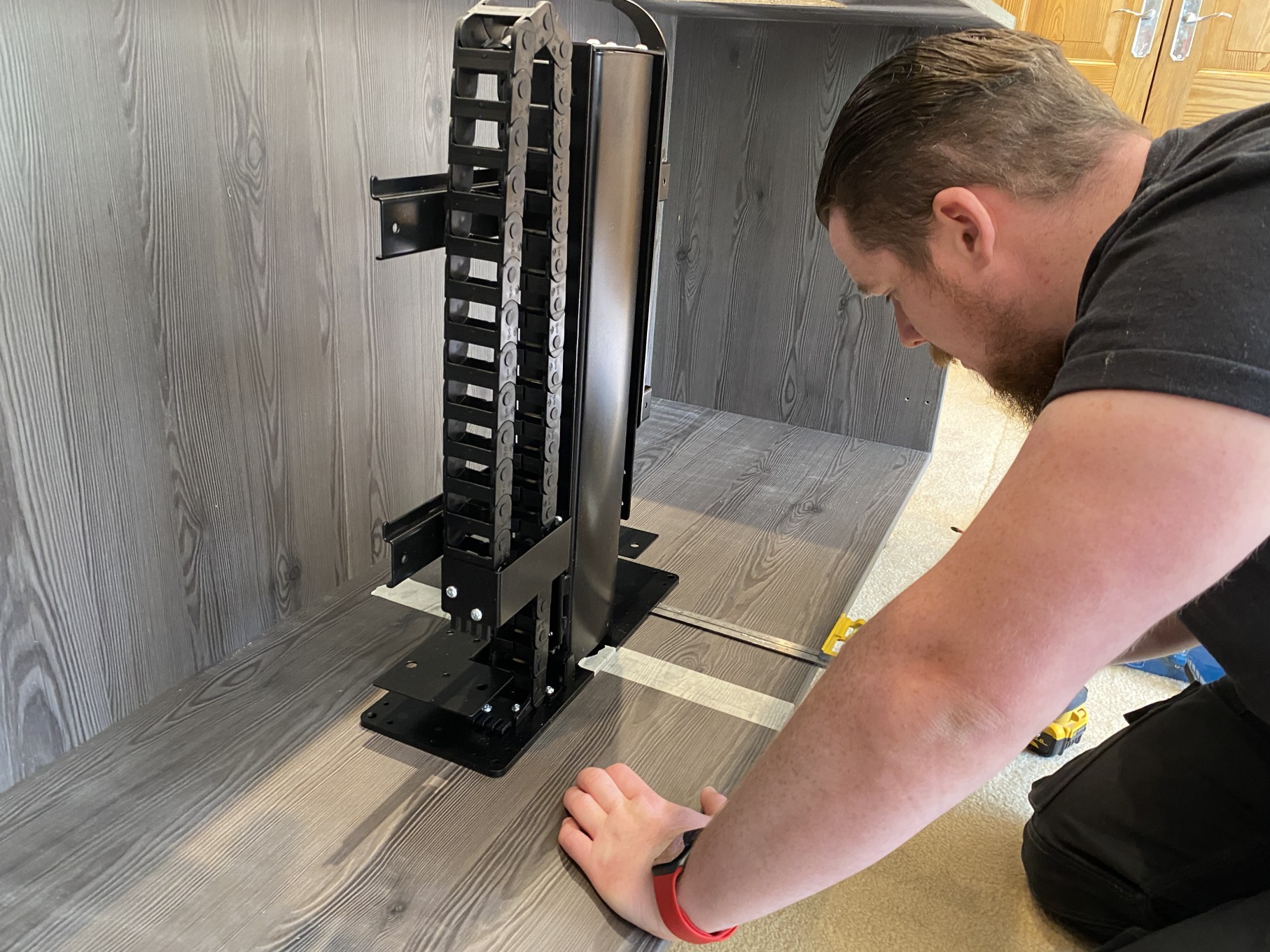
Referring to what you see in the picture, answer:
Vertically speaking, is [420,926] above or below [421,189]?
below

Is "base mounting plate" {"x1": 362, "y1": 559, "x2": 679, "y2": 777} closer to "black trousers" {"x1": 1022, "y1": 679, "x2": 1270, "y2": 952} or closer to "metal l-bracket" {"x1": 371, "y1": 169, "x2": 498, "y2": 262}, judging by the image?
"metal l-bracket" {"x1": 371, "y1": 169, "x2": 498, "y2": 262}

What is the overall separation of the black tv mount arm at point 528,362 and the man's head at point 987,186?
20 cm

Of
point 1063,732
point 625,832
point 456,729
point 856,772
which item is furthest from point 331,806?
point 1063,732

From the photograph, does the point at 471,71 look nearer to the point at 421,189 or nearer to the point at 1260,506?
the point at 421,189

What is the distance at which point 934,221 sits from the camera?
0.72 metres

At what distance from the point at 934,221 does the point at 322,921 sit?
27.7 inches

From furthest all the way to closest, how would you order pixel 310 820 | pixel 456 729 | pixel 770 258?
pixel 770 258 → pixel 456 729 → pixel 310 820

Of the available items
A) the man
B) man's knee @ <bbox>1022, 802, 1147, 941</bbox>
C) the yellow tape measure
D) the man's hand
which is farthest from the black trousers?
the man's hand

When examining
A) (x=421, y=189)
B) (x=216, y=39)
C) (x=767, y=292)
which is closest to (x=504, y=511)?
(x=421, y=189)

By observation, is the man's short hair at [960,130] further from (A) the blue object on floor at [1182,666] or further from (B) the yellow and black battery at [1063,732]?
(A) the blue object on floor at [1182,666]

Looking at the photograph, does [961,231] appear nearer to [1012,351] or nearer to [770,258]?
[1012,351]

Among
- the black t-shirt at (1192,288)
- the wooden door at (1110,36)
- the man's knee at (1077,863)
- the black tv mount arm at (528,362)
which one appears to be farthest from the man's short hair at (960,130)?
the wooden door at (1110,36)

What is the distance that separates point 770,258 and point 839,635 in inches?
34.4

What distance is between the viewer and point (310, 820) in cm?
81
